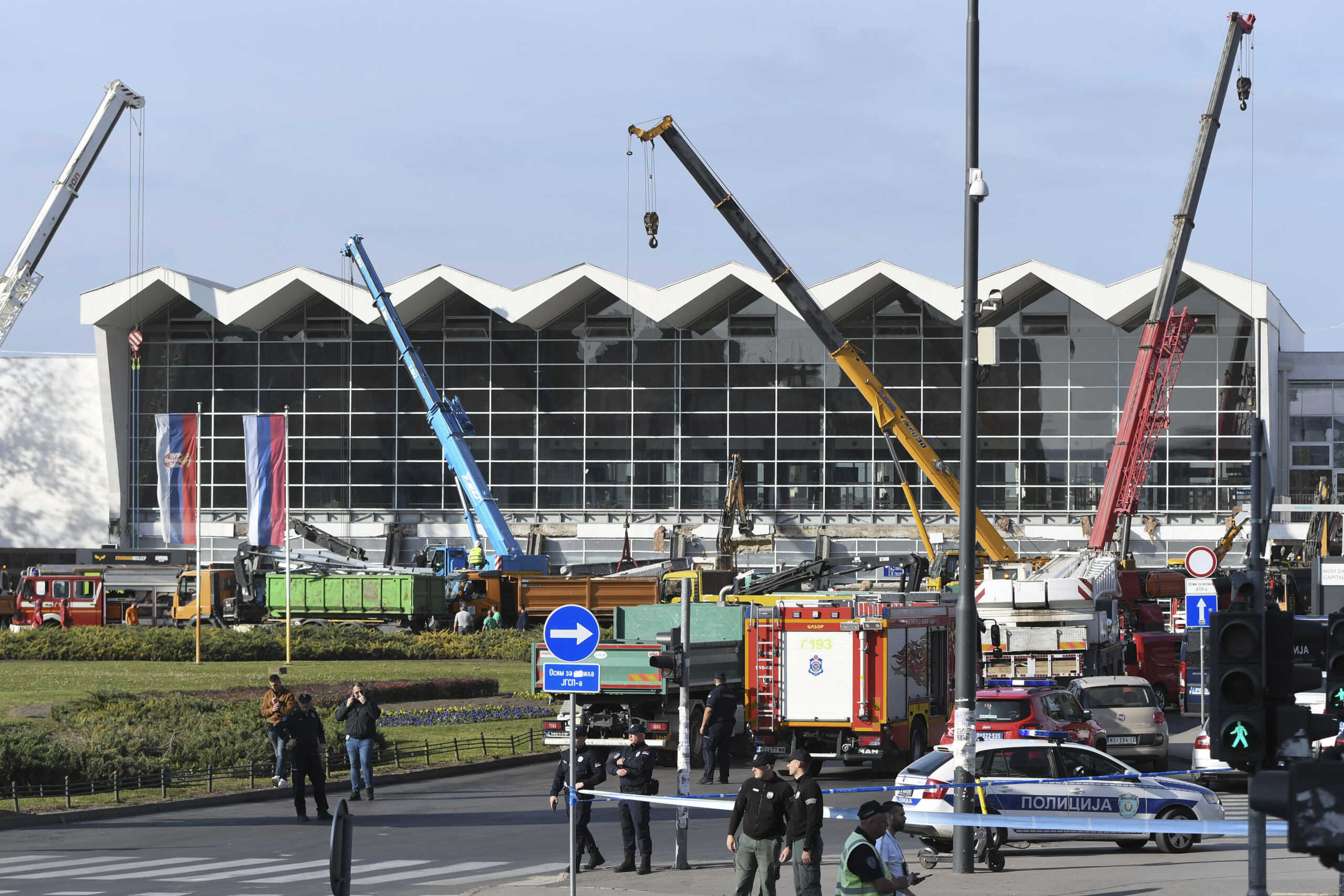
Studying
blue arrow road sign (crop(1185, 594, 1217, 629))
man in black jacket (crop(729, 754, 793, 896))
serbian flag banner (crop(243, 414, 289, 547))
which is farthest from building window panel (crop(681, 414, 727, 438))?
man in black jacket (crop(729, 754, 793, 896))

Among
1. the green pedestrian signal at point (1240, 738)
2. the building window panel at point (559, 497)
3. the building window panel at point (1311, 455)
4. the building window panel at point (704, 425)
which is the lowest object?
the green pedestrian signal at point (1240, 738)

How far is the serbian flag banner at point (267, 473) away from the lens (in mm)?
46188

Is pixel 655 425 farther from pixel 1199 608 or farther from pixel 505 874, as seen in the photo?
pixel 505 874

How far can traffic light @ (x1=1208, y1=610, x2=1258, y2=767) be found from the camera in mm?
8555

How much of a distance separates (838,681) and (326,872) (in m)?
9.60

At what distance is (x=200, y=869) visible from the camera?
15.3m

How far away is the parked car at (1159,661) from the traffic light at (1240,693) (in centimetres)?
2739

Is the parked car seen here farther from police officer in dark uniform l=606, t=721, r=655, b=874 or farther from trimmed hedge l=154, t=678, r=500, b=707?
police officer in dark uniform l=606, t=721, r=655, b=874

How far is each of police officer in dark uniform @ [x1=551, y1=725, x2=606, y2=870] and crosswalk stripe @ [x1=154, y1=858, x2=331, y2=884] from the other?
7.46 ft

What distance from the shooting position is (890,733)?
899 inches

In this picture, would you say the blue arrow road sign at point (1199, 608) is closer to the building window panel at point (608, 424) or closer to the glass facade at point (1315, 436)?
the glass facade at point (1315, 436)

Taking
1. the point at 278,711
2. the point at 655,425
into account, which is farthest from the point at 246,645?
the point at 655,425

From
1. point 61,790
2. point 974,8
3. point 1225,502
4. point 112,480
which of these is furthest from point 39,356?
point 974,8

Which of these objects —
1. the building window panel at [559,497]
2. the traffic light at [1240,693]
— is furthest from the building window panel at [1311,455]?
the traffic light at [1240,693]
